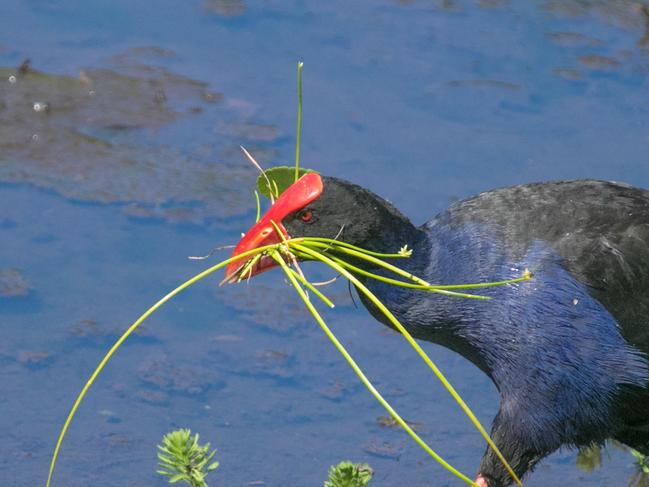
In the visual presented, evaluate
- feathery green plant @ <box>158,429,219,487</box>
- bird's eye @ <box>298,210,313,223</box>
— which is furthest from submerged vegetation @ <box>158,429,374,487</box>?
bird's eye @ <box>298,210,313,223</box>

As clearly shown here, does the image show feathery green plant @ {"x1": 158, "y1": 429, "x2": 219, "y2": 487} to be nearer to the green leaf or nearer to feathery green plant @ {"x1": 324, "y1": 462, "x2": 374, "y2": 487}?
feathery green plant @ {"x1": 324, "y1": 462, "x2": 374, "y2": 487}

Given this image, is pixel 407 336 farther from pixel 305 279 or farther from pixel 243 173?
pixel 243 173

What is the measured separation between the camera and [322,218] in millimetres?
3953

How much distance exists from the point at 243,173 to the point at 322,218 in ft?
8.46

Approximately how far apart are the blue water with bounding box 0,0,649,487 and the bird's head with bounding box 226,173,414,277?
1.28 m

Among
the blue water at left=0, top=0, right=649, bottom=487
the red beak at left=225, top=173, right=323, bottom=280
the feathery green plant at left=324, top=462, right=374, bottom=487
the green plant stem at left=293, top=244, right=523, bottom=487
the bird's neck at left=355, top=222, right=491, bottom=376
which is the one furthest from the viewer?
the blue water at left=0, top=0, right=649, bottom=487

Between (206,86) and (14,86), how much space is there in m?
0.96

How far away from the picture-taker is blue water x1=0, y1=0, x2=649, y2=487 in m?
5.13

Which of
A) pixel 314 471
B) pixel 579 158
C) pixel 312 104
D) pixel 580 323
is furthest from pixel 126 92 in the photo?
pixel 580 323

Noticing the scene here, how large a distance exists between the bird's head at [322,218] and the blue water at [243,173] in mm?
1283

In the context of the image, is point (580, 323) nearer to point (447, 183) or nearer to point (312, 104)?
point (447, 183)

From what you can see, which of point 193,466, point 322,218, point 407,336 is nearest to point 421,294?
point 322,218

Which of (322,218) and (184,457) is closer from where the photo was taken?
(184,457)

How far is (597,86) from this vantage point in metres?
7.22
